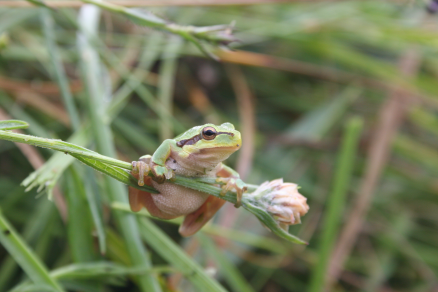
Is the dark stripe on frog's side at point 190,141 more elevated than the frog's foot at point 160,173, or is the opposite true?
the dark stripe on frog's side at point 190,141

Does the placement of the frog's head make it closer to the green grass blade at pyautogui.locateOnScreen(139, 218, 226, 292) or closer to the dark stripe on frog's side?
the dark stripe on frog's side

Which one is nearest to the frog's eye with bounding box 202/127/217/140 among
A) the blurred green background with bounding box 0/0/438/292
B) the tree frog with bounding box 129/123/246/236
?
the tree frog with bounding box 129/123/246/236

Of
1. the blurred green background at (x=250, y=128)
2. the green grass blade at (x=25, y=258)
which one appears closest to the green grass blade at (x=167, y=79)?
the blurred green background at (x=250, y=128)

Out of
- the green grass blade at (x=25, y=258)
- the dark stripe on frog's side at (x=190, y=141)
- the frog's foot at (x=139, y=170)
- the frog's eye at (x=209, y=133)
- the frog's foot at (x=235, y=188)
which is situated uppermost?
the frog's eye at (x=209, y=133)

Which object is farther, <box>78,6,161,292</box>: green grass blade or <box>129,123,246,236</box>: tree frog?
<box>78,6,161,292</box>: green grass blade

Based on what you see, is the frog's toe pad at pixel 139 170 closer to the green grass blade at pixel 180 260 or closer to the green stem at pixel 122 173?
the green stem at pixel 122 173

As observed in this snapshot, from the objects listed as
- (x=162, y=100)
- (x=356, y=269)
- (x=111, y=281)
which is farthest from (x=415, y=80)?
(x=111, y=281)

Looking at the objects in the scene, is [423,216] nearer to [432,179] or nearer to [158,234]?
[432,179]

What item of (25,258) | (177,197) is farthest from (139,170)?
(25,258)

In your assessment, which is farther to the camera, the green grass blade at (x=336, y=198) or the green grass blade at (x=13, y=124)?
the green grass blade at (x=336, y=198)
